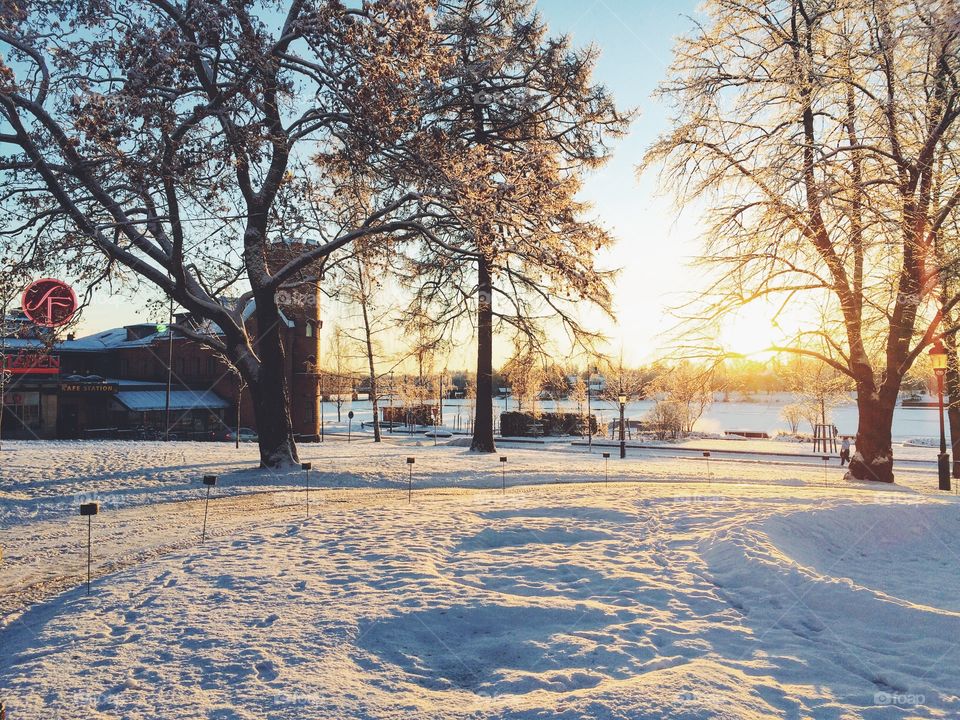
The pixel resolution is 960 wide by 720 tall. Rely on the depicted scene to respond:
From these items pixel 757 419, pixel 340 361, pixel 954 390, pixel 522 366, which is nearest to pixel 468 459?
pixel 522 366

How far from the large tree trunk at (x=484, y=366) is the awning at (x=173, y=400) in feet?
88.0

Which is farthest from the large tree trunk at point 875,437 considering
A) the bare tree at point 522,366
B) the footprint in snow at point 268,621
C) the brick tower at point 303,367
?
the brick tower at point 303,367

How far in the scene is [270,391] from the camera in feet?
52.8

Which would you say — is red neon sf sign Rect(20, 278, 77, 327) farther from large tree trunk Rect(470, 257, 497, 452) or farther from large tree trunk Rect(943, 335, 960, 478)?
large tree trunk Rect(943, 335, 960, 478)

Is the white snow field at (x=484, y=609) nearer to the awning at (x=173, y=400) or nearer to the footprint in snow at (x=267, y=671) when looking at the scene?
the footprint in snow at (x=267, y=671)

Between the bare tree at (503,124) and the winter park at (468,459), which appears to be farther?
the bare tree at (503,124)

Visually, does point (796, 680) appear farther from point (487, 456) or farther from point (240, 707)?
point (487, 456)

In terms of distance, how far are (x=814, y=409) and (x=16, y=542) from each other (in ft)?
167

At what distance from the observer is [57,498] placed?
38.2 ft

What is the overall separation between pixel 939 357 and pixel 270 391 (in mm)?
18372

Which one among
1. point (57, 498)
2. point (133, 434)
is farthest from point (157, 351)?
point (57, 498)

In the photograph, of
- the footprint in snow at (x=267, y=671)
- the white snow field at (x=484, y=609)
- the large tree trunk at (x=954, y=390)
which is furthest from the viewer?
the large tree trunk at (x=954, y=390)

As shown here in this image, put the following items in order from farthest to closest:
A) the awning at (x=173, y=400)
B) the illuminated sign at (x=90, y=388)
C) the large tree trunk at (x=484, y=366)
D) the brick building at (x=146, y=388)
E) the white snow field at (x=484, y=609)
Result: the awning at (x=173, y=400) → the brick building at (x=146, y=388) → the illuminated sign at (x=90, y=388) → the large tree trunk at (x=484, y=366) → the white snow field at (x=484, y=609)

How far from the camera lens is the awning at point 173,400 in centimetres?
4053
